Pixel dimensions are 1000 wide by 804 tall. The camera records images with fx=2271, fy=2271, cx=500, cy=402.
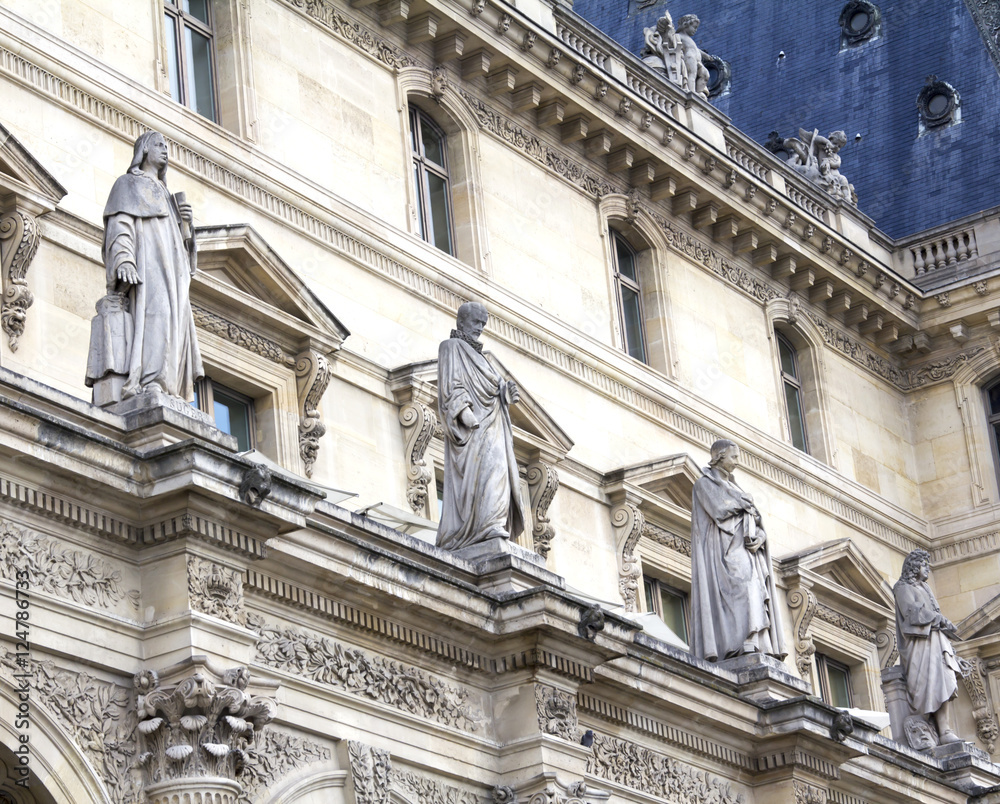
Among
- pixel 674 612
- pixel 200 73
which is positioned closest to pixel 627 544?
pixel 674 612

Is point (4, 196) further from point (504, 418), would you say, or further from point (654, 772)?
point (654, 772)

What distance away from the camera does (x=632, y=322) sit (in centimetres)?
2919

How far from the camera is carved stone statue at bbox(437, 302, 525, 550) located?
18828mm

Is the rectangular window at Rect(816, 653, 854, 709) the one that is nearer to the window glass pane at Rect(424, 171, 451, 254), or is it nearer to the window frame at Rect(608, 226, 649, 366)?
the window frame at Rect(608, 226, 649, 366)

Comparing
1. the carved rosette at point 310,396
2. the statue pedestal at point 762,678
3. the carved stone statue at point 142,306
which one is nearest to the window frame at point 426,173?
the carved rosette at point 310,396

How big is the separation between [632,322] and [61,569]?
15065 mm

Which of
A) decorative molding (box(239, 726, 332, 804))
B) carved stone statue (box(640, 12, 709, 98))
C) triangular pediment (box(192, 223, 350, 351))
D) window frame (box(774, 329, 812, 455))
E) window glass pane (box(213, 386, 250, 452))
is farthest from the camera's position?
carved stone statue (box(640, 12, 709, 98))

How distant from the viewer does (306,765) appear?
54.0ft

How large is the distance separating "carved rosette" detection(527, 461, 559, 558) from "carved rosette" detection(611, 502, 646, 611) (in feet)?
4.51

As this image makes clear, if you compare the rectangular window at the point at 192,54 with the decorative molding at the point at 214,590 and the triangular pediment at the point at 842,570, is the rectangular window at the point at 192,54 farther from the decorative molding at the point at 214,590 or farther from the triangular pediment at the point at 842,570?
the triangular pediment at the point at 842,570

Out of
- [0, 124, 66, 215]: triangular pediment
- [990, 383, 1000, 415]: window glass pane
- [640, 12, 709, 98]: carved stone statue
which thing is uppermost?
[640, 12, 709, 98]: carved stone statue

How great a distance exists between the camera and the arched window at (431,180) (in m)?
26.0

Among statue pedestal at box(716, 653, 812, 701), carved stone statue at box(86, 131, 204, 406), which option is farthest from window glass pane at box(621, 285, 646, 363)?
carved stone statue at box(86, 131, 204, 406)

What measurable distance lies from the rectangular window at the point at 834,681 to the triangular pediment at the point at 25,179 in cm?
1423
